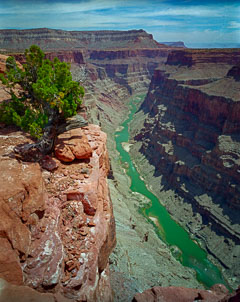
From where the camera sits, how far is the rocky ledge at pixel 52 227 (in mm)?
12148

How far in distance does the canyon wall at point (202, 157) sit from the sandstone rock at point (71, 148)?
1394 inches

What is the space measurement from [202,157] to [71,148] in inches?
1758

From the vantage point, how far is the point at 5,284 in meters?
10.7

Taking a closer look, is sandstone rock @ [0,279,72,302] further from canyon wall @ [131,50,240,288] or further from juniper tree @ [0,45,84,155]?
canyon wall @ [131,50,240,288]

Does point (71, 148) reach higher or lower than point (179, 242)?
higher

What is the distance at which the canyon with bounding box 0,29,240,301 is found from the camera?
45.7 feet

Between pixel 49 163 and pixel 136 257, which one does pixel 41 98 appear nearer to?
pixel 49 163

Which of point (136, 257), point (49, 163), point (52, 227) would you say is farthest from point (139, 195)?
point (52, 227)

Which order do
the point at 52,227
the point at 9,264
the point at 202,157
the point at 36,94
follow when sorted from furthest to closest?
the point at 202,157 < the point at 36,94 < the point at 52,227 < the point at 9,264

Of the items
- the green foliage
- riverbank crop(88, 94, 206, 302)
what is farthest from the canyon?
the green foliage

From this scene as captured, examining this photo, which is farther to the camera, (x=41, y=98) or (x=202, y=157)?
(x=202, y=157)

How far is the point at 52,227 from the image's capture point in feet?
48.2

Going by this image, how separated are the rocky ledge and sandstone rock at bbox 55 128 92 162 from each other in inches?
3.4

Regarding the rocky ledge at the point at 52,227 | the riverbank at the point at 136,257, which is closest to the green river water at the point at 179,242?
the riverbank at the point at 136,257
